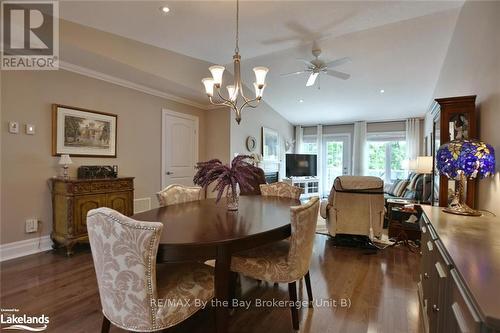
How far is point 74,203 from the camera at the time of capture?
302cm

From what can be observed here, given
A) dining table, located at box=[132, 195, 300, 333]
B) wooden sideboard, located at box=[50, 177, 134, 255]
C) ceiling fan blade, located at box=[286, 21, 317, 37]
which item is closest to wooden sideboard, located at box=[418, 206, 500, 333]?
dining table, located at box=[132, 195, 300, 333]

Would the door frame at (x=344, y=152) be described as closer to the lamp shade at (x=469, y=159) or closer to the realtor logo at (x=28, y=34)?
the lamp shade at (x=469, y=159)

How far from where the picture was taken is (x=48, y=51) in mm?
2938

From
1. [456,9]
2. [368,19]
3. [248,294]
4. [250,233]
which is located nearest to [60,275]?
[248,294]

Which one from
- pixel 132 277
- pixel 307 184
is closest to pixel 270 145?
pixel 307 184

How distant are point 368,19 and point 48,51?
12.9ft

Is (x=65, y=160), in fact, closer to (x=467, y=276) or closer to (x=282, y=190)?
(x=282, y=190)

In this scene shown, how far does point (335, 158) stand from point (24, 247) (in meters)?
7.53

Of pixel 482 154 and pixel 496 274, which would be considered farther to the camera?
pixel 482 154

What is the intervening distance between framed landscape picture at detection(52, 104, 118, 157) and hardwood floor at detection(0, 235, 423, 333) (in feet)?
4.44

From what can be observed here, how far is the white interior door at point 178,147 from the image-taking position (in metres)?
4.75

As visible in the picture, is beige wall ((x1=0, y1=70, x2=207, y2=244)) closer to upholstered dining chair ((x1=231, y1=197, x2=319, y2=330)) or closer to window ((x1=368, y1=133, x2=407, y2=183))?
upholstered dining chair ((x1=231, y1=197, x2=319, y2=330))

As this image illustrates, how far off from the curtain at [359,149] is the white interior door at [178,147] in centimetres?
482

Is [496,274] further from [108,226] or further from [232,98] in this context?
[232,98]
